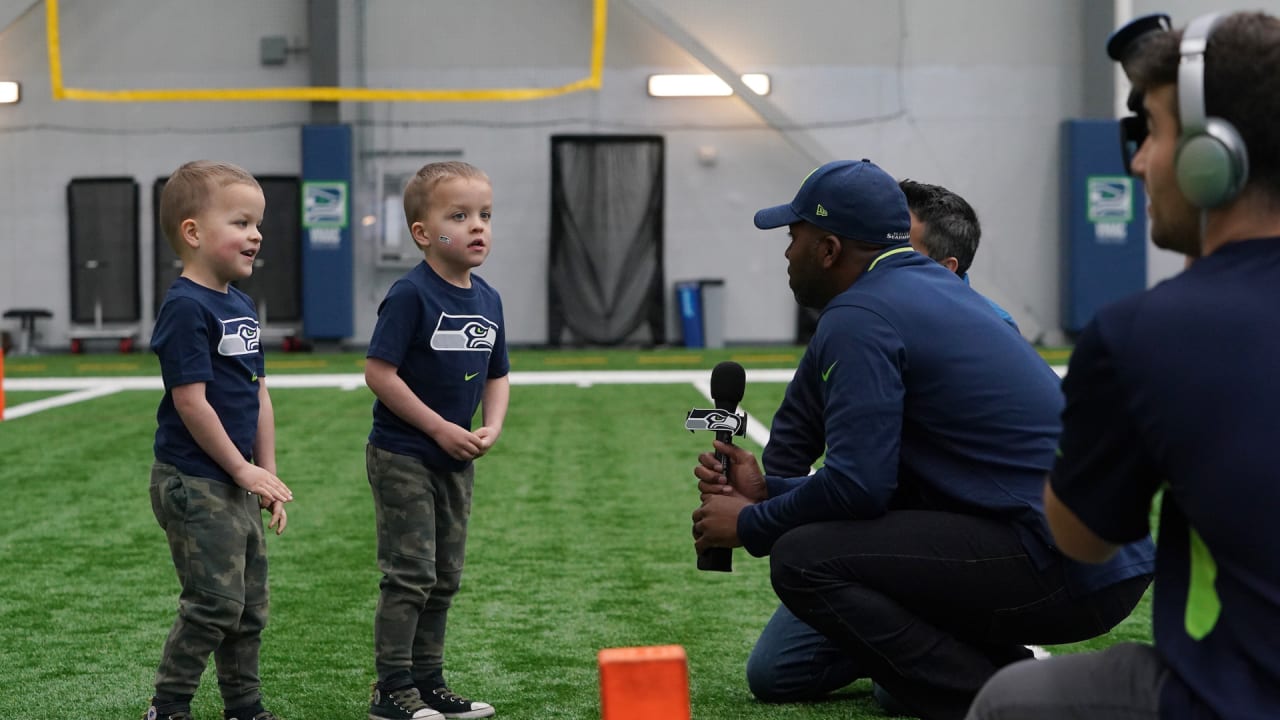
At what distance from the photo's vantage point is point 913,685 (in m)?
2.89

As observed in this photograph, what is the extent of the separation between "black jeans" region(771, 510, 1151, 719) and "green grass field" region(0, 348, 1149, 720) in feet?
1.66

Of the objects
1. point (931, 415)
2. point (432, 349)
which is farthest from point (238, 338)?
point (931, 415)

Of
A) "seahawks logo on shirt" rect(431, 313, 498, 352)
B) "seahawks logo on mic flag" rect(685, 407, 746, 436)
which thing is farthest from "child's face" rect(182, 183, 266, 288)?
"seahawks logo on mic flag" rect(685, 407, 746, 436)

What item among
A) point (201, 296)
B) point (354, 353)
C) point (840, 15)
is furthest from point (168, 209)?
point (840, 15)

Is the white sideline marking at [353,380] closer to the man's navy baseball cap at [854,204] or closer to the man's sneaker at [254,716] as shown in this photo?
the man's sneaker at [254,716]

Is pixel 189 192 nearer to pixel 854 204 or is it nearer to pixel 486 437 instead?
pixel 486 437

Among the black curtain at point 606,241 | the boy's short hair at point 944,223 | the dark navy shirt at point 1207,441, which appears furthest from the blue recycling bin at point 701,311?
the dark navy shirt at point 1207,441

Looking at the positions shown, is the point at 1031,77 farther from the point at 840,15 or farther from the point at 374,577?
the point at 374,577

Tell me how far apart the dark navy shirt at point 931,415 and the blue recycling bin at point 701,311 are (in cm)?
1495

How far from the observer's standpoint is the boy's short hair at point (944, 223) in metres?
3.84

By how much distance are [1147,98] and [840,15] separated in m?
17.3

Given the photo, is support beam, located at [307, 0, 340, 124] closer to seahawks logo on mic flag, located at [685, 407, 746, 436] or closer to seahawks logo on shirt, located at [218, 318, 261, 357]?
seahawks logo on shirt, located at [218, 318, 261, 357]

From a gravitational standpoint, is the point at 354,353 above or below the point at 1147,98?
below

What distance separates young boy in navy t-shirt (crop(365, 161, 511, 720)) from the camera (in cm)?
320
